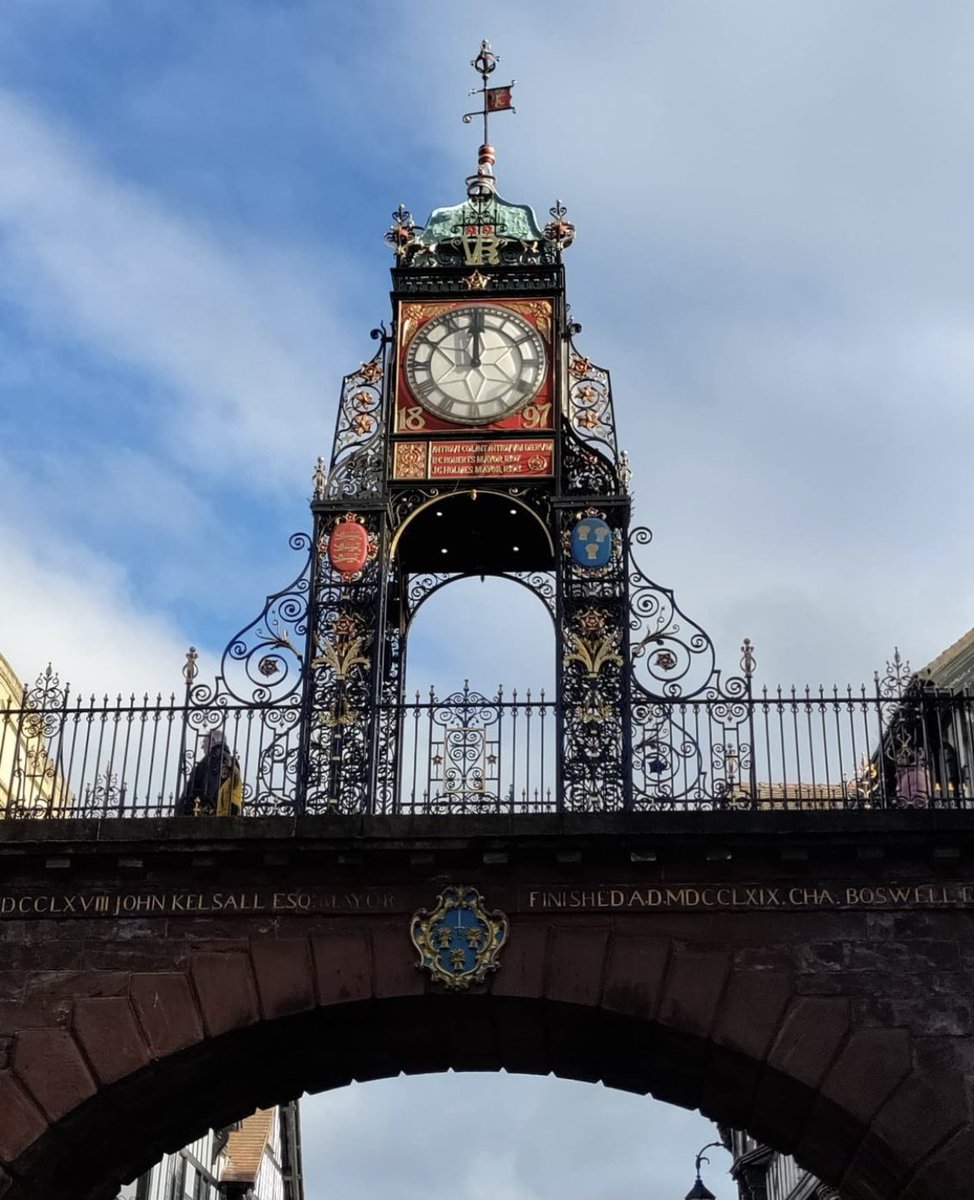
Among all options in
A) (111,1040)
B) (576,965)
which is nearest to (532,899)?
(576,965)

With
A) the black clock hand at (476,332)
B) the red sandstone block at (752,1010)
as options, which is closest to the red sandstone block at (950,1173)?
the red sandstone block at (752,1010)

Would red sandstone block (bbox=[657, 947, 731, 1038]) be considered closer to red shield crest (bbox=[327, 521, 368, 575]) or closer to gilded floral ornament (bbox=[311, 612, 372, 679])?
gilded floral ornament (bbox=[311, 612, 372, 679])

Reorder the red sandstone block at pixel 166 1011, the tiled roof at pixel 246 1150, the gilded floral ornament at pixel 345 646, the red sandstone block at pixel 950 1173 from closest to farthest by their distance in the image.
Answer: the red sandstone block at pixel 950 1173 < the red sandstone block at pixel 166 1011 < the gilded floral ornament at pixel 345 646 < the tiled roof at pixel 246 1150

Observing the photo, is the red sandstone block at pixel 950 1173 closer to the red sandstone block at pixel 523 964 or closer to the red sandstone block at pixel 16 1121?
the red sandstone block at pixel 523 964

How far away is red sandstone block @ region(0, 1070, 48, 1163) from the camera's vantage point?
1736 cm

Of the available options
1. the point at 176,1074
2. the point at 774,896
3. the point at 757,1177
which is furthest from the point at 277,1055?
the point at 757,1177

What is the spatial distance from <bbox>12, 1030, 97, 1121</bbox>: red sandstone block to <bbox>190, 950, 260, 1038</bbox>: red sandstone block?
1179 millimetres

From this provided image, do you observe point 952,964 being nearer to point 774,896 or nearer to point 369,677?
point 774,896

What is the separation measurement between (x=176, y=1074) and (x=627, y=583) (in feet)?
21.0

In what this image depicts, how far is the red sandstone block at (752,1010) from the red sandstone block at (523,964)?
1.63 m

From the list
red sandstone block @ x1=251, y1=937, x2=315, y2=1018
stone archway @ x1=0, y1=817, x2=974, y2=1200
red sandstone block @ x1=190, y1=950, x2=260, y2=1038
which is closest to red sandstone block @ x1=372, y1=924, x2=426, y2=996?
stone archway @ x1=0, y1=817, x2=974, y2=1200

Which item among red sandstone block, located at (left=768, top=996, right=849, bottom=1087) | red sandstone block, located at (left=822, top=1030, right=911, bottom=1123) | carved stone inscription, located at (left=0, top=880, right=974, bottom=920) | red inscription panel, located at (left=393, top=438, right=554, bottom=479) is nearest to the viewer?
red sandstone block, located at (left=822, top=1030, right=911, bottom=1123)

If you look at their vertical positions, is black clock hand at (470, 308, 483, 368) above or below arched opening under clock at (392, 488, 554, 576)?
above

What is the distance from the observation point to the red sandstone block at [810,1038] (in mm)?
17219
